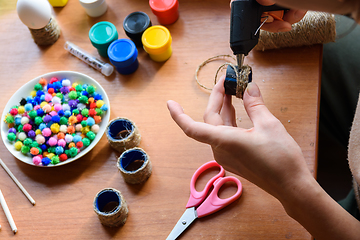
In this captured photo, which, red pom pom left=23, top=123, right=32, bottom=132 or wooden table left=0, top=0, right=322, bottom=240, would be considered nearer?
wooden table left=0, top=0, right=322, bottom=240

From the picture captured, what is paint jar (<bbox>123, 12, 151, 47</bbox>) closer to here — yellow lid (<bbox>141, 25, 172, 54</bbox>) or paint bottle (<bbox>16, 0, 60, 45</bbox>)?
yellow lid (<bbox>141, 25, 172, 54</bbox>)

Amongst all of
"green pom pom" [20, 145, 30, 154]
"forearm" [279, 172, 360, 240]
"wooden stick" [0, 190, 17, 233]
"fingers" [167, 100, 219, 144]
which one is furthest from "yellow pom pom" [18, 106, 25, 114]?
"forearm" [279, 172, 360, 240]

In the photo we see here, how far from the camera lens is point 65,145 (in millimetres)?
747

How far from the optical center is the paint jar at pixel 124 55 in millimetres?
791

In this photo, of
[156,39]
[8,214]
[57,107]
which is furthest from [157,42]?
[8,214]

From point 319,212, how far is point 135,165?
1.39 ft

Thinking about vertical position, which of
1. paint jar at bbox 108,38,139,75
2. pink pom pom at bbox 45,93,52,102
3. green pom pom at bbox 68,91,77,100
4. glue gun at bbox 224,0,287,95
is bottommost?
pink pom pom at bbox 45,93,52,102

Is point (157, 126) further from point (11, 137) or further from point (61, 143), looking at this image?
point (11, 137)

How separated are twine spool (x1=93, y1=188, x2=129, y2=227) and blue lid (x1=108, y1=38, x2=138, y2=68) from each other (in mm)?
349

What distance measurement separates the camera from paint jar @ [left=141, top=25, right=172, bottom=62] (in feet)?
2.61

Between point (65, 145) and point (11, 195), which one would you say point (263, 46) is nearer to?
point (65, 145)

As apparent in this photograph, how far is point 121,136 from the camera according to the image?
0.74 meters

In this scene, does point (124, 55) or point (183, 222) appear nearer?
point (183, 222)

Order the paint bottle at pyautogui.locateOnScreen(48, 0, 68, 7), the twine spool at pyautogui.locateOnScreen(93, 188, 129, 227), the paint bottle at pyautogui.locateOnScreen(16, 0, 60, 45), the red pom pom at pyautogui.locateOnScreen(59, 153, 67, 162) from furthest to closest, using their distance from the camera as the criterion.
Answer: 1. the paint bottle at pyautogui.locateOnScreen(48, 0, 68, 7)
2. the paint bottle at pyautogui.locateOnScreen(16, 0, 60, 45)
3. the red pom pom at pyautogui.locateOnScreen(59, 153, 67, 162)
4. the twine spool at pyautogui.locateOnScreen(93, 188, 129, 227)
